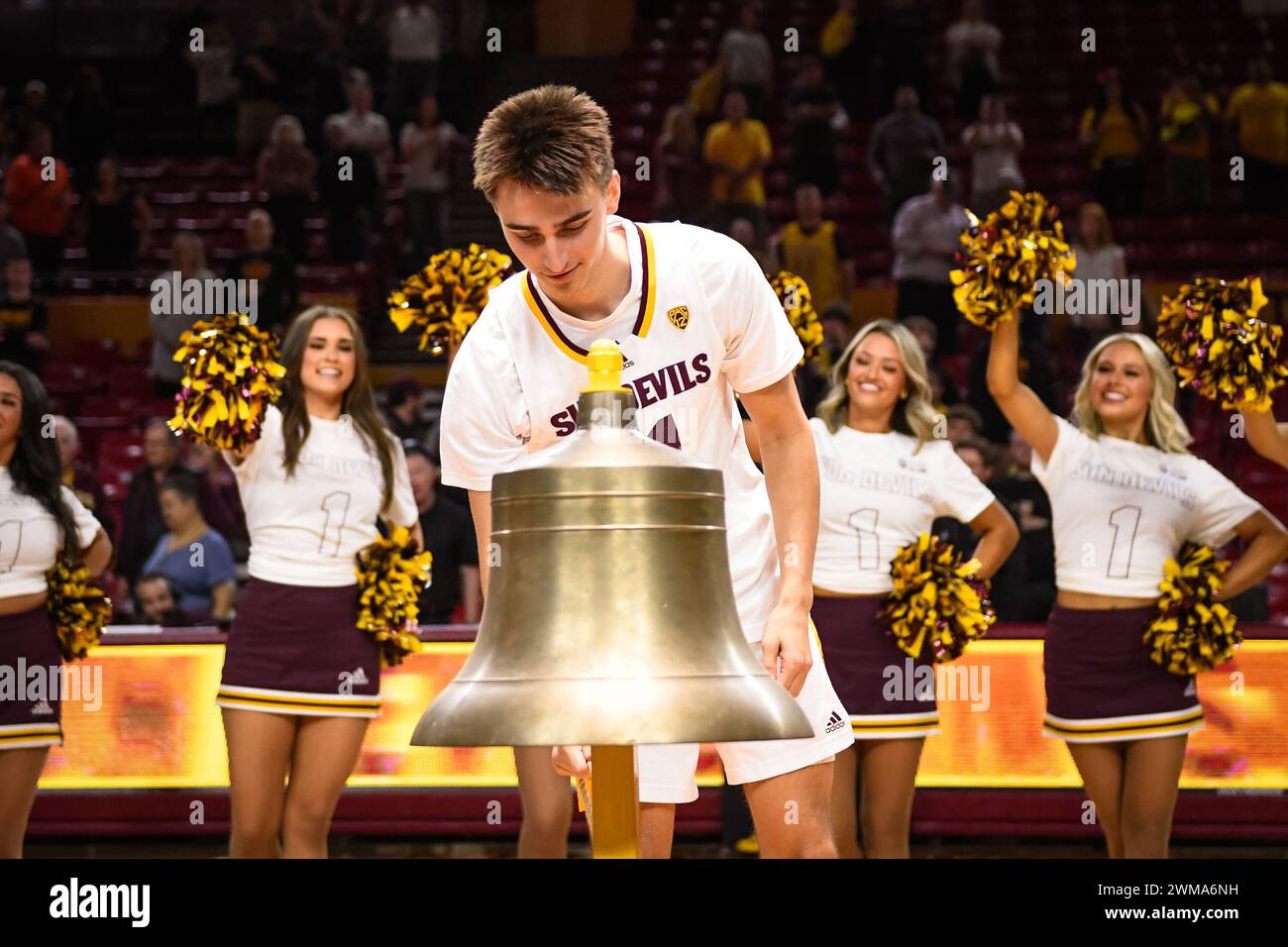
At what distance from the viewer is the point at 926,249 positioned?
410 inches

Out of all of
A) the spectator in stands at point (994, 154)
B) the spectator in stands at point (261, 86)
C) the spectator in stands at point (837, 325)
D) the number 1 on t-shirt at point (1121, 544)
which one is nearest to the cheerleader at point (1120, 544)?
the number 1 on t-shirt at point (1121, 544)

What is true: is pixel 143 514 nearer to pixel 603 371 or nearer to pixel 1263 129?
pixel 603 371

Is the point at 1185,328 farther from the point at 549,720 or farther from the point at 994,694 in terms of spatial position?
the point at 549,720

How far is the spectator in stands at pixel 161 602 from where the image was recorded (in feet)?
25.2

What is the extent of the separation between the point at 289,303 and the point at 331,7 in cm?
574

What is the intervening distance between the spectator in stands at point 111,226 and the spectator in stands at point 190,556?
5713 millimetres

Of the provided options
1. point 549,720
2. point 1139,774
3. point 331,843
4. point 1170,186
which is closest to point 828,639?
point 1139,774

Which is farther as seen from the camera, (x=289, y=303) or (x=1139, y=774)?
(x=289, y=303)

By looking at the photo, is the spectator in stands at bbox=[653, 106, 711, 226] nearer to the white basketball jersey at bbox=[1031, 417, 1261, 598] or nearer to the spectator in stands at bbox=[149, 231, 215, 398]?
the spectator in stands at bbox=[149, 231, 215, 398]

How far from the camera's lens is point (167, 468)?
8539mm

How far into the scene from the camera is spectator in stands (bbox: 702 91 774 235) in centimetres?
1132

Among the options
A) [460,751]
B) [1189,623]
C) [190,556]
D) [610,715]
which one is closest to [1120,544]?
[1189,623]
